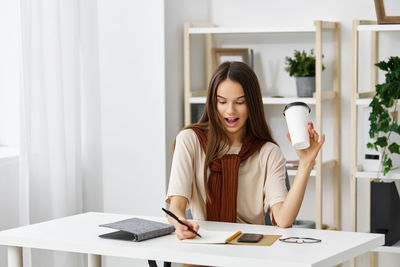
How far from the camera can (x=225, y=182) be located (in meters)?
2.45

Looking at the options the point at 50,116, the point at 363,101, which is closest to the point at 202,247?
the point at 50,116

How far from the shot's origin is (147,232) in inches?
82.2

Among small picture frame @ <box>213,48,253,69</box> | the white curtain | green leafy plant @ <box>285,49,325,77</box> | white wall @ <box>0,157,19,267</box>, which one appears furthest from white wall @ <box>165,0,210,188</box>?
white wall @ <box>0,157,19,267</box>

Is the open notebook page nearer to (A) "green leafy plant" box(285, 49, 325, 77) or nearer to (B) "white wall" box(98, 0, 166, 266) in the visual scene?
(B) "white wall" box(98, 0, 166, 266)

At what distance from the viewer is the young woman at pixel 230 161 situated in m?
2.45

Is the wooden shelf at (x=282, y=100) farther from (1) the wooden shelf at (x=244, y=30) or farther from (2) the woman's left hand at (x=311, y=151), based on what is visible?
(2) the woman's left hand at (x=311, y=151)

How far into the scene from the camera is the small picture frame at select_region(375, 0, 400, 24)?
3318mm

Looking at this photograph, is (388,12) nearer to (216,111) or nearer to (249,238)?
(216,111)

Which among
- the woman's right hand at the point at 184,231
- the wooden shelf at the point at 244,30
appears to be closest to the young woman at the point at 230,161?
the woman's right hand at the point at 184,231

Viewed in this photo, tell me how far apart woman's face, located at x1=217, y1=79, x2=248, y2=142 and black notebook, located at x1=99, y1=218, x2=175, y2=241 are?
49 centimetres

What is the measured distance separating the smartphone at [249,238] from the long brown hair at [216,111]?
42 centimetres

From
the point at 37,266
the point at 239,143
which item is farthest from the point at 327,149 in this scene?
the point at 37,266

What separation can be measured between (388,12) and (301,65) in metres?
0.52

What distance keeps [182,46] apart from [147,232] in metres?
1.84
